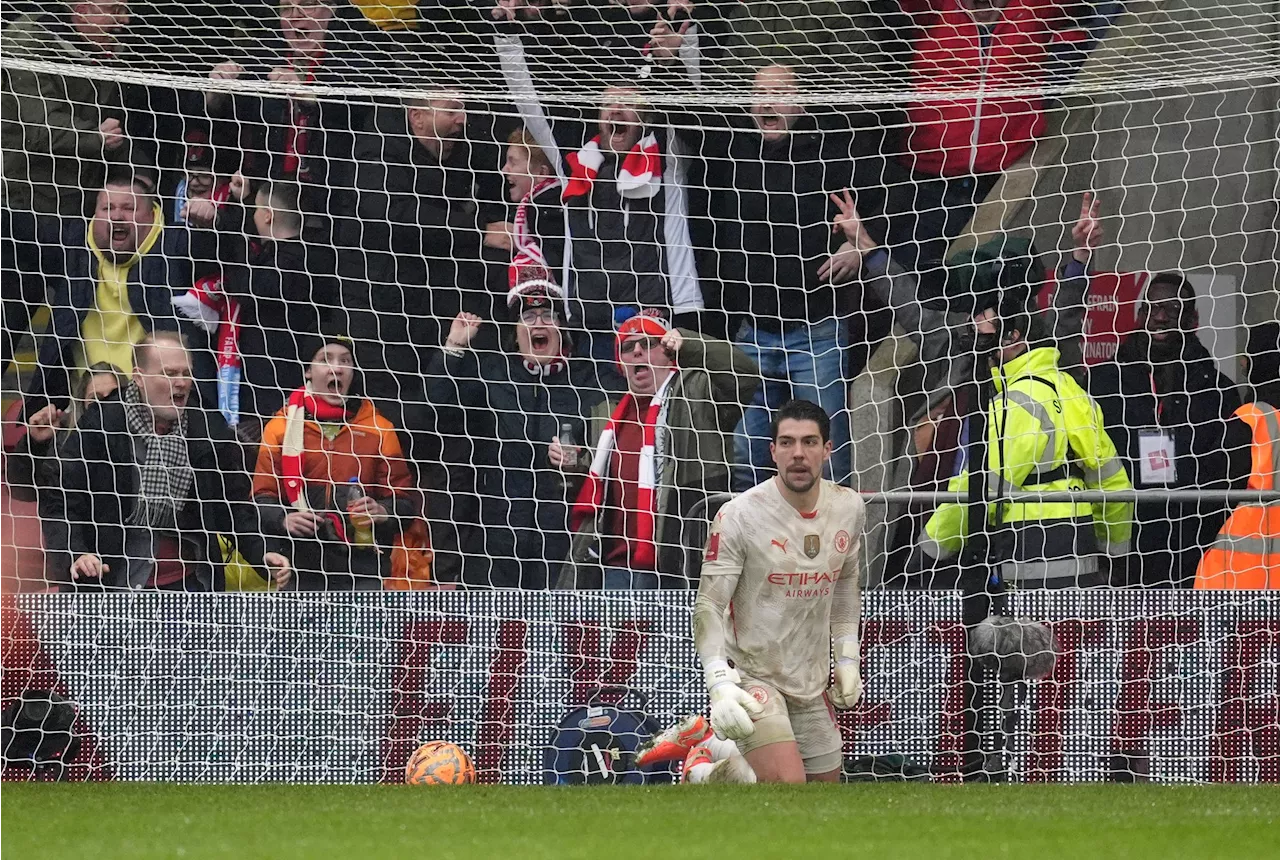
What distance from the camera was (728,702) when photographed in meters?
5.85

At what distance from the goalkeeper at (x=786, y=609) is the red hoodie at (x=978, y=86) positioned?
3.10 meters

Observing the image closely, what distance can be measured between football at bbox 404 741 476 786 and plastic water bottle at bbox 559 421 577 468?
1630 mm

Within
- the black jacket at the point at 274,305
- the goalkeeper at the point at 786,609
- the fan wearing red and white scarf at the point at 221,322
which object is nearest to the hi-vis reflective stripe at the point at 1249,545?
the goalkeeper at the point at 786,609

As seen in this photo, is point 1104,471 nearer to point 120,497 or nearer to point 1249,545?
point 1249,545

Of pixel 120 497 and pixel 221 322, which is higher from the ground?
pixel 221 322

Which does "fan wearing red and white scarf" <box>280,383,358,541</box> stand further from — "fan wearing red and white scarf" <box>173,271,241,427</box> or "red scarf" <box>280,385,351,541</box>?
"fan wearing red and white scarf" <box>173,271,241,427</box>

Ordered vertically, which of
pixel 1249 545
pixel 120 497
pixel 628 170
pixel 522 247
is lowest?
pixel 1249 545

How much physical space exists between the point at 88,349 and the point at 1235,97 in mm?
6174

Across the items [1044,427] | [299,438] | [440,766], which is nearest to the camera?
[440,766]

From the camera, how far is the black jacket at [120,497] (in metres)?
8.15

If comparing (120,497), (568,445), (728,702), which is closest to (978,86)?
(568,445)

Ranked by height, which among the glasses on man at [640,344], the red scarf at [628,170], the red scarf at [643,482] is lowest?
the red scarf at [643,482]

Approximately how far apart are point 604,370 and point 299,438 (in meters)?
1.50

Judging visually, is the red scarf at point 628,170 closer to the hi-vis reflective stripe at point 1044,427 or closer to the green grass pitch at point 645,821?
the hi-vis reflective stripe at point 1044,427
